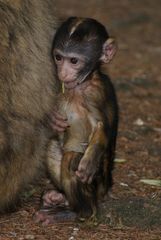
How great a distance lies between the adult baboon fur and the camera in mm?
4523

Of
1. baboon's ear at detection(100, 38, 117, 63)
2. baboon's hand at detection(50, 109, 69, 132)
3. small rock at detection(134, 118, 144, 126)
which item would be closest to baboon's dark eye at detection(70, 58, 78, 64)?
baboon's ear at detection(100, 38, 117, 63)

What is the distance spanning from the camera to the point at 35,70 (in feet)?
15.4

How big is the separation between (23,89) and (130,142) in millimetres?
1985

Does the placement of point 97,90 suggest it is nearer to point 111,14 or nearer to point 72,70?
point 72,70

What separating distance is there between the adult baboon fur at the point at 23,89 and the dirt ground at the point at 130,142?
0.34 meters

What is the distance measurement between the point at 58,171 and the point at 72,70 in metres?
0.61

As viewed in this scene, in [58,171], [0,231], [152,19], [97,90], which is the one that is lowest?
[0,231]

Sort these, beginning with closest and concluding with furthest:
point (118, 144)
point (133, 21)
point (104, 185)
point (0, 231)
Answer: point (0, 231), point (104, 185), point (118, 144), point (133, 21)

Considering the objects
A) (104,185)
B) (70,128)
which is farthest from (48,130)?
(104,185)

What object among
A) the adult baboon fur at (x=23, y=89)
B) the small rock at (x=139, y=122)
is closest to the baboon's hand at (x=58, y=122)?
the adult baboon fur at (x=23, y=89)

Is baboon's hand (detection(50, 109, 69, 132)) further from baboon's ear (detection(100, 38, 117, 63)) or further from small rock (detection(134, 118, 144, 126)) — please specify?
small rock (detection(134, 118, 144, 126))

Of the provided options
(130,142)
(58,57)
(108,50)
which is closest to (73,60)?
(58,57)

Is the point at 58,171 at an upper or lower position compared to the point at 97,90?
lower

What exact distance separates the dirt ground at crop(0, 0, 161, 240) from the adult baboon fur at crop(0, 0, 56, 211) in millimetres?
343
